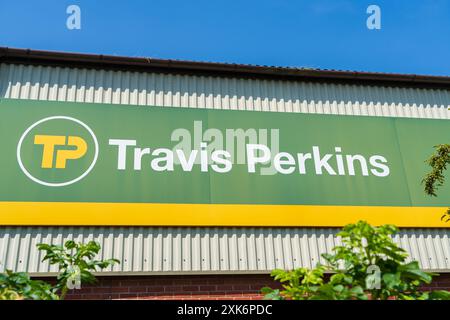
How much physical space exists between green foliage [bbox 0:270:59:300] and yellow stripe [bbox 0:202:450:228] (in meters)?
4.63

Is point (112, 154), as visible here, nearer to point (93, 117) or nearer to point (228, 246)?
point (93, 117)

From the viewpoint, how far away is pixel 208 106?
34.8ft

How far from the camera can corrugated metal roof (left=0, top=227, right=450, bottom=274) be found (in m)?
8.46

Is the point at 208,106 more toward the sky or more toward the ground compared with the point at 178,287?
more toward the sky

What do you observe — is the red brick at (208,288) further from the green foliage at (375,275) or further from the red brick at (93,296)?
the green foliage at (375,275)

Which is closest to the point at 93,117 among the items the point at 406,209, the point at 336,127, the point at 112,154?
the point at 112,154

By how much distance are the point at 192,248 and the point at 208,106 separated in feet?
11.8

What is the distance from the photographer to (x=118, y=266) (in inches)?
335

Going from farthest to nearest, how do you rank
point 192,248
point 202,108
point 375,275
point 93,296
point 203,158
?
point 202,108 < point 203,158 < point 192,248 < point 93,296 < point 375,275

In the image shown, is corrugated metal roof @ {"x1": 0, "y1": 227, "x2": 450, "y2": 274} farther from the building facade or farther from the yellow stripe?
the yellow stripe

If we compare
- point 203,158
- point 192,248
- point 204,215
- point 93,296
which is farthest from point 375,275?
point 203,158

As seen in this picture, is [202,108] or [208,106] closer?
[202,108]

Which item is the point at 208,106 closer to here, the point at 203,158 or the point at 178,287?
the point at 203,158

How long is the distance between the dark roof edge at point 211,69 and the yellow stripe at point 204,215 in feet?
12.2
